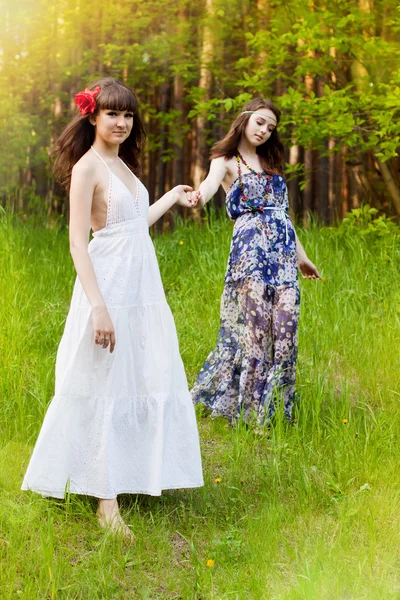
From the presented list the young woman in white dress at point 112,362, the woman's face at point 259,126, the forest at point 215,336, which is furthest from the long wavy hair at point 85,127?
the woman's face at point 259,126

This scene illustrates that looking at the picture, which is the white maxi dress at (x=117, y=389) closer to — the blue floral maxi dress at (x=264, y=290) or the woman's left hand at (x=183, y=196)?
the woman's left hand at (x=183, y=196)

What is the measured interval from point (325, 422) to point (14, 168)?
7670mm

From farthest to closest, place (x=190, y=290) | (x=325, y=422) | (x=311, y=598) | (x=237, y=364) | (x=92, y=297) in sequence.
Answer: (x=190, y=290) < (x=237, y=364) < (x=325, y=422) < (x=92, y=297) < (x=311, y=598)

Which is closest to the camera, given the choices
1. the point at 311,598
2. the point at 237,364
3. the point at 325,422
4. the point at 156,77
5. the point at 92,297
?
the point at 311,598

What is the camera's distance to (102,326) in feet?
9.36

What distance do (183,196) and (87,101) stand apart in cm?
67

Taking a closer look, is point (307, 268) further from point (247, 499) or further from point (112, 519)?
point (112, 519)

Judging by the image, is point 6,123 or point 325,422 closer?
point 325,422

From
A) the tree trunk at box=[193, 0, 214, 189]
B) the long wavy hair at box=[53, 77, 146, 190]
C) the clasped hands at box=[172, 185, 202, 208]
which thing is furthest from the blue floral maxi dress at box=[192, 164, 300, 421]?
the tree trunk at box=[193, 0, 214, 189]

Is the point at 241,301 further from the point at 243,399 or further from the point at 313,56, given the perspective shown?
the point at 313,56

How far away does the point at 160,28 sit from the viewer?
1071 cm

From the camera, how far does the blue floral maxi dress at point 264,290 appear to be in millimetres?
4367

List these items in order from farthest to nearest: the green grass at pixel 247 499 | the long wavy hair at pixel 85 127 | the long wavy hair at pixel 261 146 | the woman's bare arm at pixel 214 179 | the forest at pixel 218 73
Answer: the forest at pixel 218 73 → the long wavy hair at pixel 261 146 → the woman's bare arm at pixel 214 179 → the long wavy hair at pixel 85 127 → the green grass at pixel 247 499

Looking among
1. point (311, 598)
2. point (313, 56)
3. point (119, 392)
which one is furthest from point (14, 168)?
point (311, 598)
